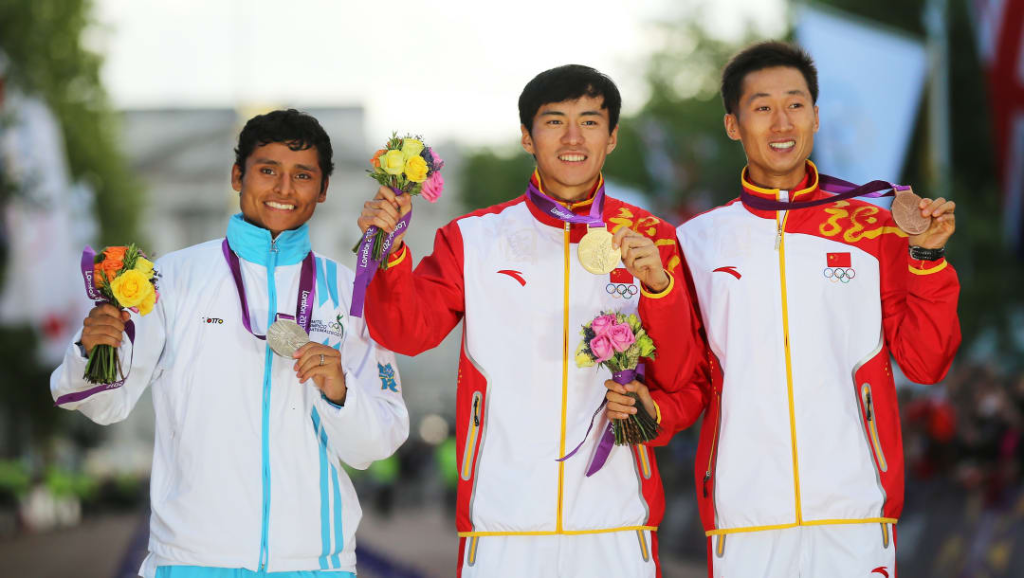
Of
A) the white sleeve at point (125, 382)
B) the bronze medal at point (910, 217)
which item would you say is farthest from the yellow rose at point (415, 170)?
the bronze medal at point (910, 217)

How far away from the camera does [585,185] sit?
Answer: 199 inches

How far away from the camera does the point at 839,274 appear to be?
487 cm

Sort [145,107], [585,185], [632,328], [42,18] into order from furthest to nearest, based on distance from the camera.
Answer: [145,107]
[42,18]
[585,185]
[632,328]

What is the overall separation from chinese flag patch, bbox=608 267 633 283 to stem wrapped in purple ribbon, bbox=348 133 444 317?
0.78 m

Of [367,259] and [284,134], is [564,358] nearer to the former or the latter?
[367,259]

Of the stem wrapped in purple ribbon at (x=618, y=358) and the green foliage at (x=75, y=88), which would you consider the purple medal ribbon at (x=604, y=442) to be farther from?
the green foliage at (x=75, y=88)

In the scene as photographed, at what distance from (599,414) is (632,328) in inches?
16.8

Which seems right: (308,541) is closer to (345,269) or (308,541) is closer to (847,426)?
(345,269)

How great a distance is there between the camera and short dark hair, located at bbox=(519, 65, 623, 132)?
4.98m

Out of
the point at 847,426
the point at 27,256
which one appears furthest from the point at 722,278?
the point at 27,256

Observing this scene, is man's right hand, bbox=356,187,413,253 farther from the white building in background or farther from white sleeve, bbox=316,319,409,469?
the white building in background

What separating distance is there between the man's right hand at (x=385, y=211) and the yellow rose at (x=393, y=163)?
72 millimetres

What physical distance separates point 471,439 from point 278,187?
130 centimetres

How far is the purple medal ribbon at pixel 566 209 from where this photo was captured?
4.86 metres
